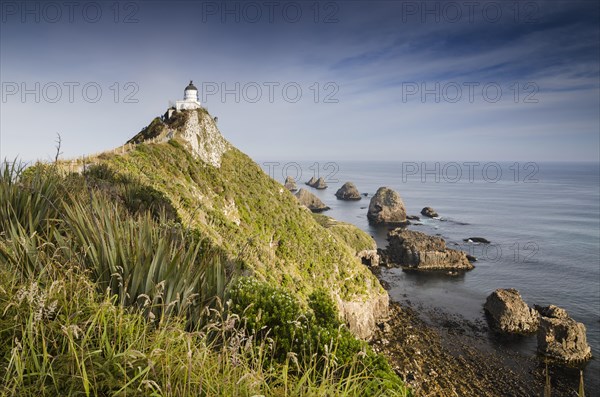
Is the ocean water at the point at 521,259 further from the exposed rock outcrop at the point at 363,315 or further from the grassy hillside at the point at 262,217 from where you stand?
the grassy hillside at the point at 262,217

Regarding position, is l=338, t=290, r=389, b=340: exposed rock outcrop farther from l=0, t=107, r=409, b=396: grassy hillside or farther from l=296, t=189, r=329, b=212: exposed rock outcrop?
l=296, t=189, r=329, b=212: exposed rock outcrop

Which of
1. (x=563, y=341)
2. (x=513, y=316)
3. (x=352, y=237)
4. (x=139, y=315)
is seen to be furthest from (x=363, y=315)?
(x=139, y=315)

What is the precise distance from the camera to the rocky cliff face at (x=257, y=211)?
3175cm

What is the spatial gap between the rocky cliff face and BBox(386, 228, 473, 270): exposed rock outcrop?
21604mm

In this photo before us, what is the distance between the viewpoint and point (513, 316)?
39594 millimetres

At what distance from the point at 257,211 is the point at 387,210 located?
2762 inches

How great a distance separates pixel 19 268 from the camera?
4414 mm

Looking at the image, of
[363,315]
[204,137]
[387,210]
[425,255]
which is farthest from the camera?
[387,210]

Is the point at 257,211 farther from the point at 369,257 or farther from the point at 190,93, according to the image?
the point at 369,257

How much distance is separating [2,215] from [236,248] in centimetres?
1733

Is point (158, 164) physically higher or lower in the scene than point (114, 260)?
higher

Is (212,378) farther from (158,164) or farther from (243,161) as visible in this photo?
(243,161)

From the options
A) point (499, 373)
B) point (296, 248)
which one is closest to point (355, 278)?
point (296, 248)

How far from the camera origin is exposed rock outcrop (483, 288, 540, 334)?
3938 cm
